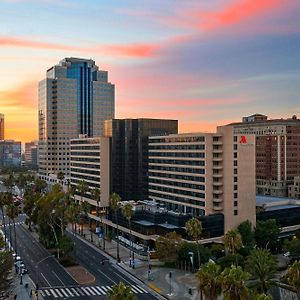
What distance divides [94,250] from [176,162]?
35.7 meters

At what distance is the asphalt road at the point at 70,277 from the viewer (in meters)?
84.7

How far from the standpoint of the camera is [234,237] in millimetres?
85688

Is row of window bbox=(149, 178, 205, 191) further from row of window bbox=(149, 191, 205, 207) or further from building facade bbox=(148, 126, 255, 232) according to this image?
row of window bbox=(149, 191, 205, 207)

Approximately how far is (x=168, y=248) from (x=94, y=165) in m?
67.5

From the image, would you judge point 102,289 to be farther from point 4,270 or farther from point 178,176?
point 178,176

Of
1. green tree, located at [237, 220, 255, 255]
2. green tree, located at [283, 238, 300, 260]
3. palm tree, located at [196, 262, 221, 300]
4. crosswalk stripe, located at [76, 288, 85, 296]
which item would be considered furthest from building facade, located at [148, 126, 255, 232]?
palm tree, located at [196, 262, 221, 300]

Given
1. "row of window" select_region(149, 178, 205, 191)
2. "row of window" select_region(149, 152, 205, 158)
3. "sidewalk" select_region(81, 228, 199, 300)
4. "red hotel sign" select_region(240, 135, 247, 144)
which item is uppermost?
"red hotel sign" select_region(240, 135, 247, 144)

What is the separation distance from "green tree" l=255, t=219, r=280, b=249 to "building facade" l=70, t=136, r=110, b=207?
57.3 m

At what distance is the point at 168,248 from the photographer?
327 feet

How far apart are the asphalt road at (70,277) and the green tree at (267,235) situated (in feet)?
125

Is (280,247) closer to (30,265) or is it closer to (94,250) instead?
(94,250)

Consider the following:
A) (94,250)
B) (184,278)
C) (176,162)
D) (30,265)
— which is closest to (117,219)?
(94,250)

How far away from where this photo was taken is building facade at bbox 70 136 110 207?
155 meters

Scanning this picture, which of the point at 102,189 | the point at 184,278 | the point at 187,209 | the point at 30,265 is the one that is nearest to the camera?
the point at 184,278
